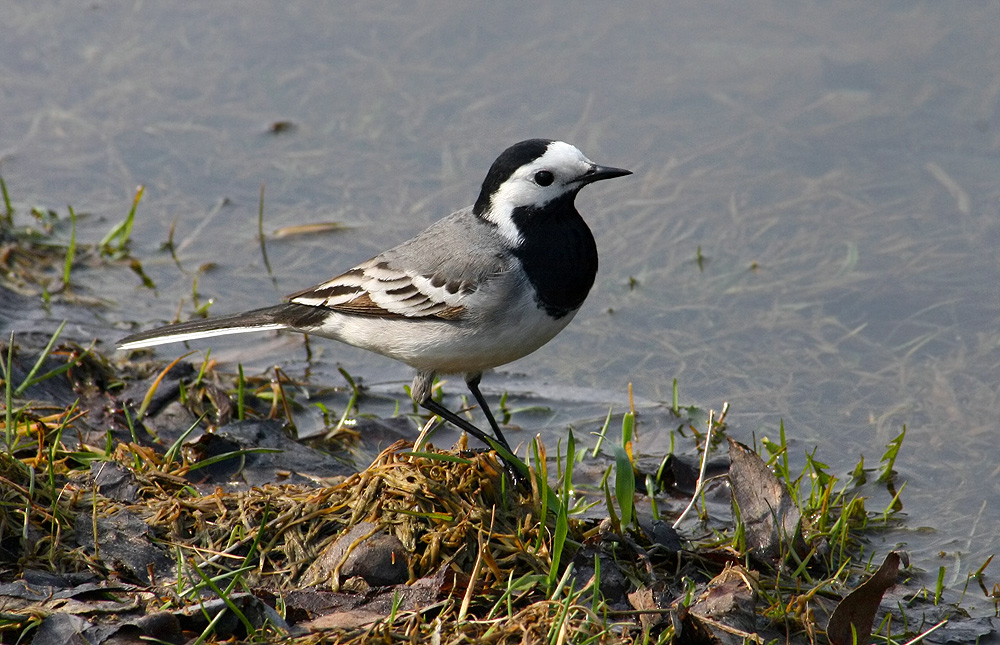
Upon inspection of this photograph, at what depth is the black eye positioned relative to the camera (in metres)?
5.75

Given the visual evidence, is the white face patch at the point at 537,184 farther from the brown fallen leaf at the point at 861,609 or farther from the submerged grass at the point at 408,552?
the brown fallen leaf at the point at 861,609

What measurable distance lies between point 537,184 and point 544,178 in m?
0.05

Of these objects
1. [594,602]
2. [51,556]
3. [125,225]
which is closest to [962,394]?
[594,602]

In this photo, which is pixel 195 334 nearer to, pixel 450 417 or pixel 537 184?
pixel 450 417

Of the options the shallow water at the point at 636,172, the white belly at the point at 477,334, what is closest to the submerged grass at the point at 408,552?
the white belly at the point at 477,334

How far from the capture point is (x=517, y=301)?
18.2 feet

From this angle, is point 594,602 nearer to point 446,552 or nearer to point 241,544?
point 446,552

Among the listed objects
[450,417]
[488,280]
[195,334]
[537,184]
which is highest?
[537,184]

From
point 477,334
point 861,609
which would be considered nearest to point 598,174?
point 477,334

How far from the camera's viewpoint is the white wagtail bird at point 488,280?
5570 millimetres

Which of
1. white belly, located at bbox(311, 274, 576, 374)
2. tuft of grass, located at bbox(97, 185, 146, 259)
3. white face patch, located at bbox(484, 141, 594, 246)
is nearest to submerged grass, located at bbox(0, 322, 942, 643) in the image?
white belly, located at bbox(311, 274, 576, 374)

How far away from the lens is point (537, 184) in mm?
5758

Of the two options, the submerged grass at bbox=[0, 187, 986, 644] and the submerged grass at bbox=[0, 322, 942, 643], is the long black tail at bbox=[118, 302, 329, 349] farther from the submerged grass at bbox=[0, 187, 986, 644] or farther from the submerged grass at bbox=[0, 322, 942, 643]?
the submerged grass at bbox=[0, 322, 942, 643]

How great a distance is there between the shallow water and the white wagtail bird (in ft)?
4.91
